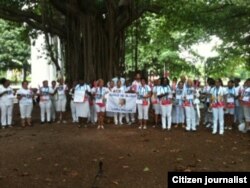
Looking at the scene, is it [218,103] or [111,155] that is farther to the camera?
[218,103]

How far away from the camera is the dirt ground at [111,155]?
8.44 meters

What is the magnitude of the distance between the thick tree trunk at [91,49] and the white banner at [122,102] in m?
2.29

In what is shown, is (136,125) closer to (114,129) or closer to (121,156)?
(114,129)

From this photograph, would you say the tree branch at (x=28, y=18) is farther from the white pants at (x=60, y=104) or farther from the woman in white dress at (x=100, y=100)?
the woman in white dress at (x=100, y=100)

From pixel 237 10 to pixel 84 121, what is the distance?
309 inches

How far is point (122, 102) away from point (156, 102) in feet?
3.96

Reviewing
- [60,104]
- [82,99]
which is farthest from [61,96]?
[82,99]

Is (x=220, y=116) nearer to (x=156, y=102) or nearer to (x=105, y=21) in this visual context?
(x=156, y=102)

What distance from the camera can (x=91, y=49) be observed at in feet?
57.7

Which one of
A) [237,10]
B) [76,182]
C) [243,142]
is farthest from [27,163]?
→ [237,10]

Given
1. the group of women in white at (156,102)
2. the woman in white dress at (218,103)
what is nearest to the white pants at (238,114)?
the group of women in white at (156,102)

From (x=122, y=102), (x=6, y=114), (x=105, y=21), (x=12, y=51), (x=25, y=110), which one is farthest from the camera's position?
(x=12, y=51)

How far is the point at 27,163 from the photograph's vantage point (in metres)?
9.66

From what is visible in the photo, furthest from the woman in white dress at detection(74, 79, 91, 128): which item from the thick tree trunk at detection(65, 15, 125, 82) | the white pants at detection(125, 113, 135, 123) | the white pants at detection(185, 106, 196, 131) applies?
the white pants at detection(185, 106, 196, 131)
